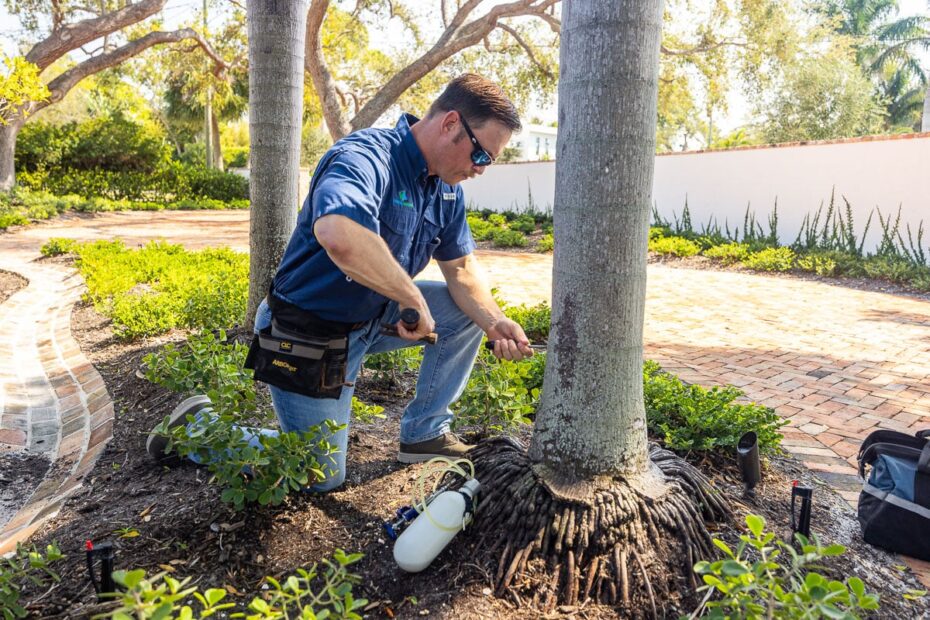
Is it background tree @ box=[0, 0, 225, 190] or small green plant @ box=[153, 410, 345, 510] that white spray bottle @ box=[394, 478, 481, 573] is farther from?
background tree @ box=[0, 0, 225, 190]

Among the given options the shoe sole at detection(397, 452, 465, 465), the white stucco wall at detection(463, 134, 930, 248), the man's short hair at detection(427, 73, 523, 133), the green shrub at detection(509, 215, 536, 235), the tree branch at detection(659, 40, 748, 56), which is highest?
the tree branch at detection(659, 40, 748, 56)

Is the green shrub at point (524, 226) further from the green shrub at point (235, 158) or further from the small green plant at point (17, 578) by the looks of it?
the green shrub at point (235, 158)

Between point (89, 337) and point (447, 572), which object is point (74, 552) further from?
point (89, 337)

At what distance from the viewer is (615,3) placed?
79.0 inches

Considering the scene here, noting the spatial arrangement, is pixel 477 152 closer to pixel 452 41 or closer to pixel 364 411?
pixel 364 411

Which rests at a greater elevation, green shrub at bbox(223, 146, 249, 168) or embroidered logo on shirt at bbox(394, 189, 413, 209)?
green shrub at bbox(223, 146, 249, 168)

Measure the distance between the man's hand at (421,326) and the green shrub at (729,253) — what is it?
1049cm

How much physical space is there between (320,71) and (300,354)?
1236 centimetres

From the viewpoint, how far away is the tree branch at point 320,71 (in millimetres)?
12414

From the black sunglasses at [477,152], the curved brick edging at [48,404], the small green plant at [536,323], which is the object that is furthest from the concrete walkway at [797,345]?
the black sunglasses at [477,152]

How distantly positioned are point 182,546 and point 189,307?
3.47 meters

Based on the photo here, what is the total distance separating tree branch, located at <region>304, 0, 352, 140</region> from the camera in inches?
489

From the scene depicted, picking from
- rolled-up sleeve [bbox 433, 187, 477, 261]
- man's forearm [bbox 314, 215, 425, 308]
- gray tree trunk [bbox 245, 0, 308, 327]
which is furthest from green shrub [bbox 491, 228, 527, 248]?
man's forearm [bbox 314, 215, 425, 308]

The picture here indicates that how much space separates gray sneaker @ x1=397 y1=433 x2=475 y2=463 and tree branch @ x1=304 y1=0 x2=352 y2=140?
11.0 metres
